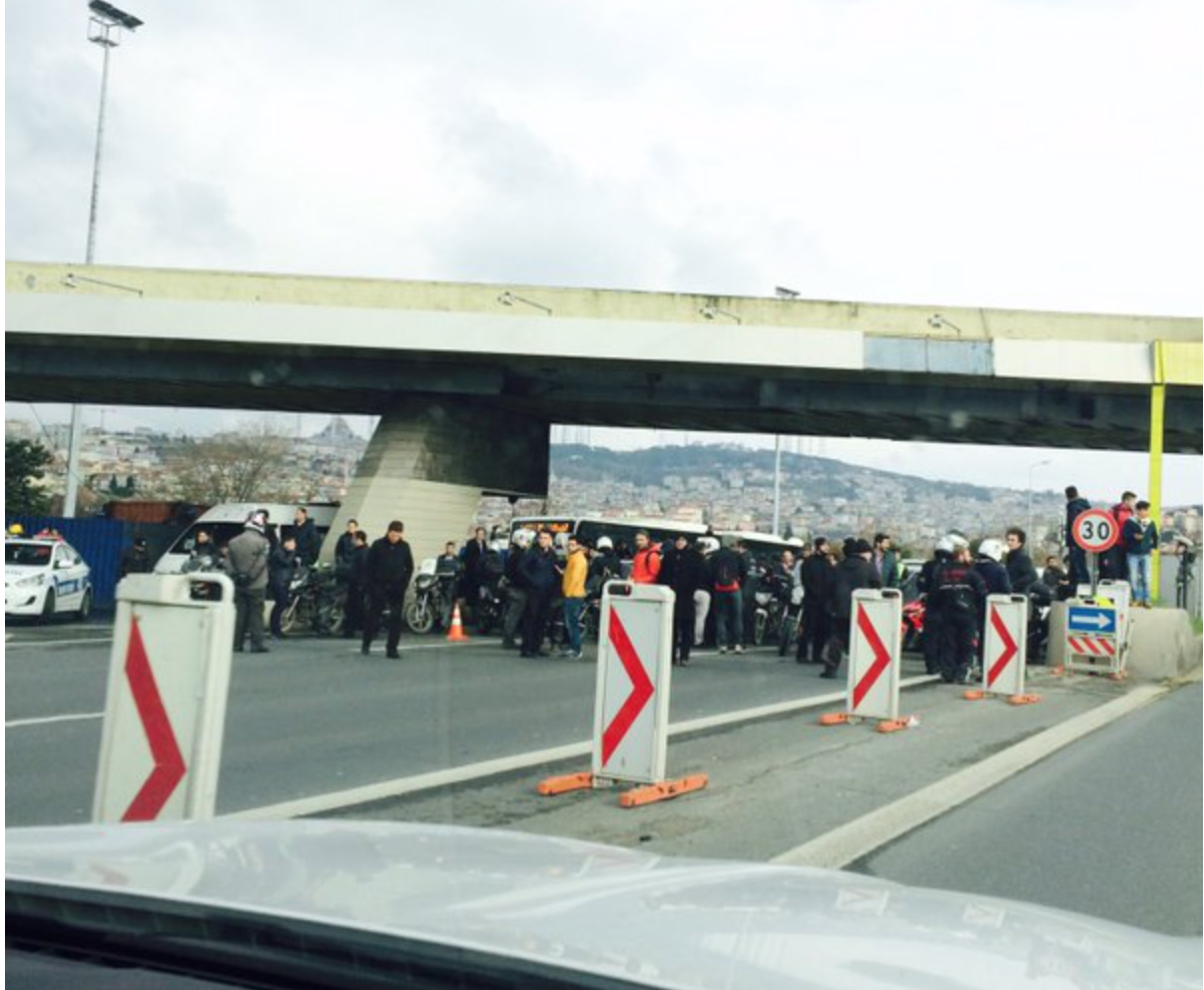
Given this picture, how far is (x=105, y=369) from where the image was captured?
94.4 feet

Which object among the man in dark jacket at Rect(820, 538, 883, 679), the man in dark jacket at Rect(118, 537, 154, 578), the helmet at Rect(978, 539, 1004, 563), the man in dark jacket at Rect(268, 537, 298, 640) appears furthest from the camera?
the man in dark jacket at Rect(118, 537, 154, 578)

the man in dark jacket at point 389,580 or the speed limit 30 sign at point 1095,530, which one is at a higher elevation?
the speed limit 30 sign at point 1095,530

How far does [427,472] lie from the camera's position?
29047mm

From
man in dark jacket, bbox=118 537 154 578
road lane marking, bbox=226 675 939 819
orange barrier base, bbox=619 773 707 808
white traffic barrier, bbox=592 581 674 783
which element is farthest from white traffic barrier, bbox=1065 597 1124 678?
man in dark jacket, bbox=118 537 154 578

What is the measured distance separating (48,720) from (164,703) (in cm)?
565

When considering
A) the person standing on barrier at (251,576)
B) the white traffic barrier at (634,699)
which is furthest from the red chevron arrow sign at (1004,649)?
the person standing on barrier at (251,576)

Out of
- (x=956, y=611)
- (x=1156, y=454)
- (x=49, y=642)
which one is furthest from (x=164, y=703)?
(x=1156, y=454)

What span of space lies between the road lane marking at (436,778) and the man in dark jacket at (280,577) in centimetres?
1014

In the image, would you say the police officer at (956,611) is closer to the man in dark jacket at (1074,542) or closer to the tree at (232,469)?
the man in dark jacket at (1074,542)

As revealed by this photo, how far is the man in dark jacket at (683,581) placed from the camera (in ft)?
60.1

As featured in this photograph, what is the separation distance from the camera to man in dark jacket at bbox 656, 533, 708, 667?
18.3 metres

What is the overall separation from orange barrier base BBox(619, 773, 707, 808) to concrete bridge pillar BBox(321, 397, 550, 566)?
20.0 meters

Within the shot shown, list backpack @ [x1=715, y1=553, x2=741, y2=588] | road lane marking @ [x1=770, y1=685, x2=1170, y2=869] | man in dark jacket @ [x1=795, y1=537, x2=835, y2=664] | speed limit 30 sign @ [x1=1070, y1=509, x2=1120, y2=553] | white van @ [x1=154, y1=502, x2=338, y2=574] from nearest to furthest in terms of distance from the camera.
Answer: road lane marking @ [x1=770, y1=685, x2=1170, y2=869]
man in dark jacket @ [x1=795, y1=537, x2=835, y2=664]
speed limit 30 sign @ [x1=1070, y1=509, x2=1120, y2=553]
backpack @ [x1=715, y1=553, x2=741, y2=588]
white van @ [x1=154, y1=502, x2=338, y2=574]

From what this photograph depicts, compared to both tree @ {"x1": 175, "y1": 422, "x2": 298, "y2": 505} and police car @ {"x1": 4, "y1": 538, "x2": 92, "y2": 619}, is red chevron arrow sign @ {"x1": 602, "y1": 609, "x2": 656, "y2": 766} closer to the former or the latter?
police car @ {"x1": 4, "y1": 538, "x2": 92, "y2": 619}
